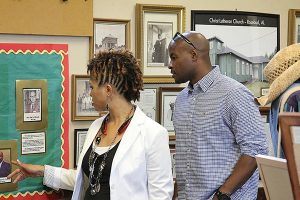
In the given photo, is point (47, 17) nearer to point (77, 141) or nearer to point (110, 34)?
Answer: point (110, 34)

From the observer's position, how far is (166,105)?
2.47 m

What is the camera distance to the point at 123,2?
2381mm

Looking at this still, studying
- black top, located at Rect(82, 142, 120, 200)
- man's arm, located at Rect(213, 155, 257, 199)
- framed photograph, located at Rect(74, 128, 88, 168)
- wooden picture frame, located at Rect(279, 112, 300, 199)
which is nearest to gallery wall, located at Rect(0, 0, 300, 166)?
framed photograph, located at Rect(74, 128, 88, 168)

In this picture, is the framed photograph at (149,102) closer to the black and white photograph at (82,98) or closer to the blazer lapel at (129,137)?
the black and white photograph at (82,98)

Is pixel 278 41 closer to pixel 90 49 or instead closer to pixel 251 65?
pixel 251 65

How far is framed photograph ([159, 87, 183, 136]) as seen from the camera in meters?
2.46

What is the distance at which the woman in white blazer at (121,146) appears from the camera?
1.72 metres

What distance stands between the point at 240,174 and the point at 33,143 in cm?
103

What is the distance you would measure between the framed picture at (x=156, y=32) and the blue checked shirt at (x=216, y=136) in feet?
1.76

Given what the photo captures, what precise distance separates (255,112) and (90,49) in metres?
0.93

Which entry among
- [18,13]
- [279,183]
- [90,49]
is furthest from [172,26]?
[279,183]

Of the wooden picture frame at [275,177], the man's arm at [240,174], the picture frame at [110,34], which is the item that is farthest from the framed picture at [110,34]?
the wooden picture frame at [275,177]

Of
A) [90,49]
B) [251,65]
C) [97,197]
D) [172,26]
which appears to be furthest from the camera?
[251,65]

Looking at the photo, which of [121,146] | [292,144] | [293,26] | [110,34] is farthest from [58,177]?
[293,26]
